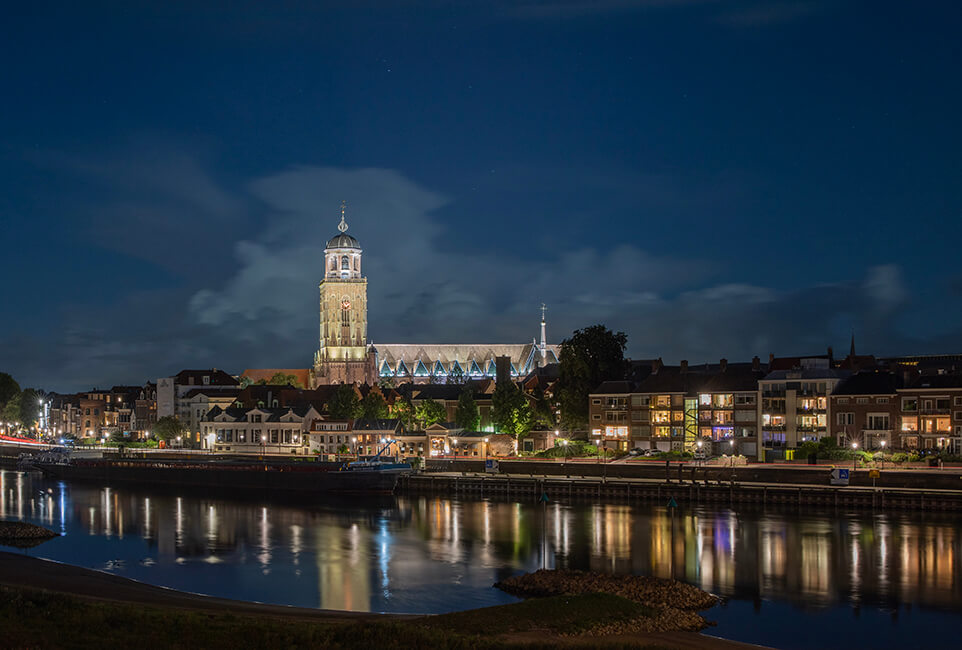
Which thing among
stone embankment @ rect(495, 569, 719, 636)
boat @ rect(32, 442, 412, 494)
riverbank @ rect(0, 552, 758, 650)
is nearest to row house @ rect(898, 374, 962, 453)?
boat @ rect(32, 442, 412, 494)

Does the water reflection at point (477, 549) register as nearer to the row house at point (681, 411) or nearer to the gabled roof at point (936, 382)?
the gabled roof at point (936, 382)

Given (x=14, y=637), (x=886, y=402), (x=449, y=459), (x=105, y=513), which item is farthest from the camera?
(x=449, y=459)

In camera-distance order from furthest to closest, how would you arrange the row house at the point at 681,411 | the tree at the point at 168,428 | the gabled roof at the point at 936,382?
the tree at the point at 168,428
the row house at the point at 681,411
the gabled roof at the point at 936,382

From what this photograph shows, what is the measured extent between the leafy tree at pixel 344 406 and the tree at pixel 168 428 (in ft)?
92.9

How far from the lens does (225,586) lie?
44.7 meters

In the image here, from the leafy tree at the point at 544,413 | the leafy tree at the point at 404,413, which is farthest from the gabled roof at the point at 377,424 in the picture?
the leafy tree at the point at 544,413

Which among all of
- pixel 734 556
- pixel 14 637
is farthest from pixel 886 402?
pixel 14 637

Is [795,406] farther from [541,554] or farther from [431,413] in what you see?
[541,554]

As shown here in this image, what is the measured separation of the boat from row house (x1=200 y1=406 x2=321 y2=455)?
9.52 meters

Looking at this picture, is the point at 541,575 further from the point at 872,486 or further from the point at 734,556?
the point at 872,486

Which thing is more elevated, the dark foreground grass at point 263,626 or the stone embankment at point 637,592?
the dark foreground grass at point 263,626

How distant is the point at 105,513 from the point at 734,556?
156 feet

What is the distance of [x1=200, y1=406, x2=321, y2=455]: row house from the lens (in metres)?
123

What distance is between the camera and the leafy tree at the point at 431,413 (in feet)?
381
